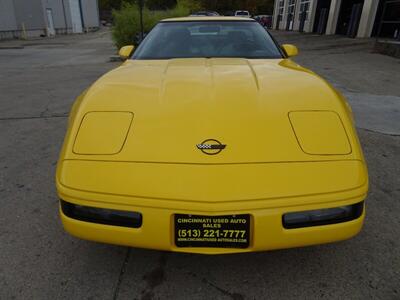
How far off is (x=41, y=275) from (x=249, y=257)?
1.24m

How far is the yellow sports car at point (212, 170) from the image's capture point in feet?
4.96

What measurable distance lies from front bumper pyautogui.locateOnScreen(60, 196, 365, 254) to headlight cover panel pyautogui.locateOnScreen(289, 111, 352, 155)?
274 mm

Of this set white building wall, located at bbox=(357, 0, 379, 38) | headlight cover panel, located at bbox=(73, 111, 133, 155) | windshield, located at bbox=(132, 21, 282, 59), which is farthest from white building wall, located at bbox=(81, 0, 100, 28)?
headlight cover panel, located at bbox=(73, 111, 133, 155)

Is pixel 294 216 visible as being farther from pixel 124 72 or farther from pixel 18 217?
pixel 18 217

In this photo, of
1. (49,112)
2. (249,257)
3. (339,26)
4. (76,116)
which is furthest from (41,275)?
(339,26)

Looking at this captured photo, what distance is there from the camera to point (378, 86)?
6738mm

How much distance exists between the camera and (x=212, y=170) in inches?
61.4

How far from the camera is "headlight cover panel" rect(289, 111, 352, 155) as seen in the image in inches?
65.9

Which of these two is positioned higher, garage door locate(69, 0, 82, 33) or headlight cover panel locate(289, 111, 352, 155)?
headlight cover panel locate(289, 111, 352, 155)

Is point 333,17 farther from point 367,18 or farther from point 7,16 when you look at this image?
point 7,16

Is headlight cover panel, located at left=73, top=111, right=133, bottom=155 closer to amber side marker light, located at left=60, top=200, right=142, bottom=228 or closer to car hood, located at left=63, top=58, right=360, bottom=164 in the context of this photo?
car hood, located at left=63, top=58, right=360, bottom=164

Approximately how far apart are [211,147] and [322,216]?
0.63 metres

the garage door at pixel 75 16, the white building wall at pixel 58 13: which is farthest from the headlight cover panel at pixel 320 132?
the garage door at pixel 75 16

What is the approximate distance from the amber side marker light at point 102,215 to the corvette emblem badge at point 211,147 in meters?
0.44
